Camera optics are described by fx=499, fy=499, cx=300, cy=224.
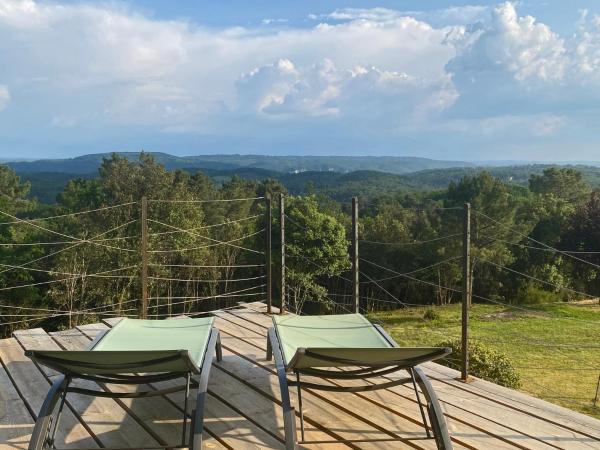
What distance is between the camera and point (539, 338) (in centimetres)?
1360

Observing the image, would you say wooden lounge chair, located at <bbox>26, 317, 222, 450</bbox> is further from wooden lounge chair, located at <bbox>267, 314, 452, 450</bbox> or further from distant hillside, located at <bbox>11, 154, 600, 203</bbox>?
distant hillside, located at <bbox>11, 154, 600, 203</bbox>

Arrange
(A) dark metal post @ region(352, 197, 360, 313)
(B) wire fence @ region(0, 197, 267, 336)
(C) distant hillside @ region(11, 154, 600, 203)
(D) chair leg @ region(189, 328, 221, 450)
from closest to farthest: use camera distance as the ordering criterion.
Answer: (D) chair leg @ region(189, 328, 221, 450)
(A) dark metal post @ region(352, 197, 360, 313)
(B) wire fence @ region(0, 197, 267, 336)
(C) distant hillside @ region(11, 154, 600, 203)

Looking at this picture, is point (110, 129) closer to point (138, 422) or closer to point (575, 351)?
point (575, 351)

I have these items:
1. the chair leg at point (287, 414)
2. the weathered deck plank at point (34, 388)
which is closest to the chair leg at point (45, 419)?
the weathered deck plank at point (34, 388)

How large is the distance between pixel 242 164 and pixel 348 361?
317 ft

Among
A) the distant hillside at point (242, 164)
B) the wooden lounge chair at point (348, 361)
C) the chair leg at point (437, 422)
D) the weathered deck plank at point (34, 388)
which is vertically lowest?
the weathered deck plank at point (34, 388)

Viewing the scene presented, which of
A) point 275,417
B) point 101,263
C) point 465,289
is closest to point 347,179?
point 101,263

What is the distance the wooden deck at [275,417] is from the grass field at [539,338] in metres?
5.73

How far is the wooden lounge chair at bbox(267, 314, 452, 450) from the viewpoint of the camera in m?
1.69

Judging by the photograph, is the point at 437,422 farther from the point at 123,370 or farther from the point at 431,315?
the point at 431,315

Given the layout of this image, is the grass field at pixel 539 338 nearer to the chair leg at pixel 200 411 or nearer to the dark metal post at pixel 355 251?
the dark metal post at pixel 355 251

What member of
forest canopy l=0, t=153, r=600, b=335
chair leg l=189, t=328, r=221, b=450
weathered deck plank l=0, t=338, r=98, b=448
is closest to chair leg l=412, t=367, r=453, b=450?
chair leg l=189, t=328, r=221, b=450

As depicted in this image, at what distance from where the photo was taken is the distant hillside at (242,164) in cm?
7056

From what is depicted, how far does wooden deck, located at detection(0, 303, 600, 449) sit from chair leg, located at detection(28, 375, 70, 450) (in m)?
0.24
